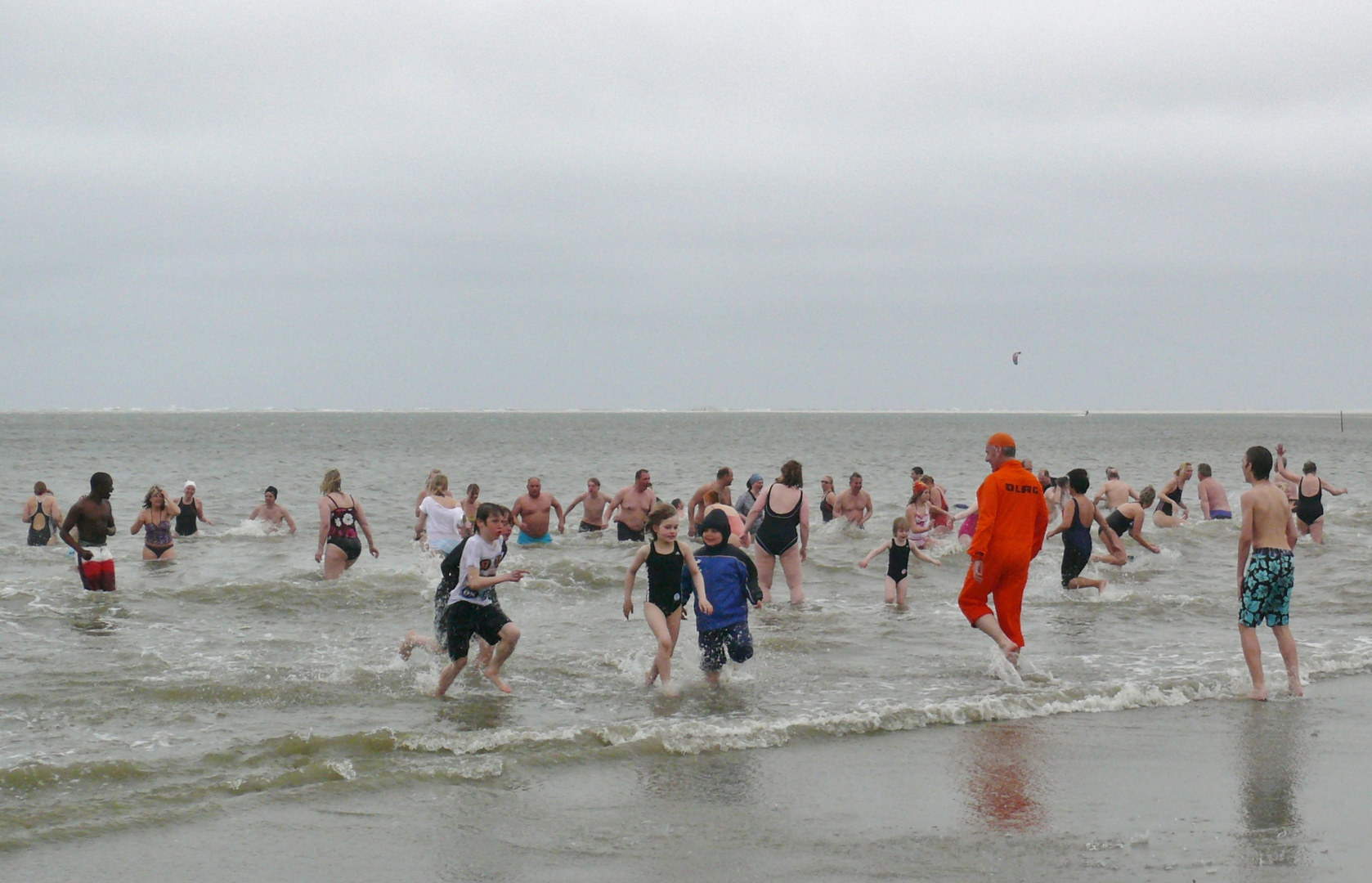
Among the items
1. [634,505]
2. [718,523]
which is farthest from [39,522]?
[718,523]

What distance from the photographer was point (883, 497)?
1367 inches

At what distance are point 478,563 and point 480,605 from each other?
1.17ft

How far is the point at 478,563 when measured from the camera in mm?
8180

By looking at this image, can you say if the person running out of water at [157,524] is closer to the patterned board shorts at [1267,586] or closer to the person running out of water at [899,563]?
the person running out of water at [899,563]

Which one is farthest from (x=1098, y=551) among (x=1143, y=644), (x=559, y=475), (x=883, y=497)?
(x=559, y=475)

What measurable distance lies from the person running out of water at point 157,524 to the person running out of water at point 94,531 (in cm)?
272

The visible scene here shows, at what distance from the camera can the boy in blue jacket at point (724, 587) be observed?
8625mm

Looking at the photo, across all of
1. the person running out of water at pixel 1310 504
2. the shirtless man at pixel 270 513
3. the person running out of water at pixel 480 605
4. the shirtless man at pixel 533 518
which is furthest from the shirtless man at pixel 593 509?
the person running out of water at pixel 480 605

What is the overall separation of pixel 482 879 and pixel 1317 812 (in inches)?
157

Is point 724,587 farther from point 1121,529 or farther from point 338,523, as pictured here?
point 1121,529

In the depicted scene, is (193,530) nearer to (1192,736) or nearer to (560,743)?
(560,743)

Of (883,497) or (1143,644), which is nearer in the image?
(1143,644)

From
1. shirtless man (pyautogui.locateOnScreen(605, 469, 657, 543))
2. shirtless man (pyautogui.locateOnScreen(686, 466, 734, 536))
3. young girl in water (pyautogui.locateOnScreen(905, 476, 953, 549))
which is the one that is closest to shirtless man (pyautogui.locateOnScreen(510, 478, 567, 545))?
shirtless man (pyautogui.locateOnScreen(605, 469, 657, 543))

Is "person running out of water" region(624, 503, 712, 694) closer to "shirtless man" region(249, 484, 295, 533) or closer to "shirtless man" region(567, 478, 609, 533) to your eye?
"shirtless man" region(567, 478, 609, 533)
